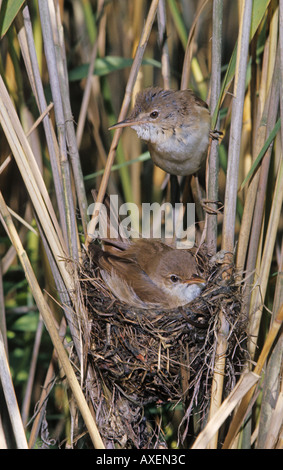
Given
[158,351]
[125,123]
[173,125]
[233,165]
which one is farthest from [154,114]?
[158,351]

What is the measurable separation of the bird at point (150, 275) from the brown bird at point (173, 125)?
1.31ft

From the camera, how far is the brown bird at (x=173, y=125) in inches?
90.5

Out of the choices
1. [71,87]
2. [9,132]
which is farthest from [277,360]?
[71,87]

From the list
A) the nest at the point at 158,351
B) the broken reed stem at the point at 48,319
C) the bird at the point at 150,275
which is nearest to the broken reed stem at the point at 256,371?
the nest at the point at 158,351

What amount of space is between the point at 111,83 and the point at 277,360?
1862mm

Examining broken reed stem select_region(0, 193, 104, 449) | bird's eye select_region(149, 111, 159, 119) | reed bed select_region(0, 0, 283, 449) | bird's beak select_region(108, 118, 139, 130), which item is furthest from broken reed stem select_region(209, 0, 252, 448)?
bird's eye select_region(149, 111, 159, 119)

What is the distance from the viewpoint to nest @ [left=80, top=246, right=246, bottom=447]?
1.91 m

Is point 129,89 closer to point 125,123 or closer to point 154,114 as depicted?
point 125,123

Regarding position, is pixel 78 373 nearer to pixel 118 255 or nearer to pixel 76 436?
pixel 76 436

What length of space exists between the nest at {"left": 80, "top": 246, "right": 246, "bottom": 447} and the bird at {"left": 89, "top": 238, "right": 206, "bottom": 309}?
0.14 metres

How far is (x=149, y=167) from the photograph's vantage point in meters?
2.97

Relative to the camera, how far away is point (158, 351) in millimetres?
1934

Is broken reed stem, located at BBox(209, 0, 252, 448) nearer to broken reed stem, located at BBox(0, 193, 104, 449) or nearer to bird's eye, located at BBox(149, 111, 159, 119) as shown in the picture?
broken reed stem, located at BBox(0, 193, 104, 449)

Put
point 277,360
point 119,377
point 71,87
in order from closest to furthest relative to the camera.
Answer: point 277,360 < point 119,377 < point 71,87
